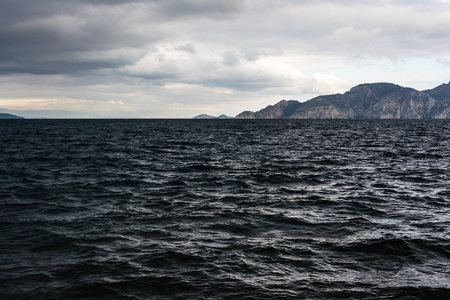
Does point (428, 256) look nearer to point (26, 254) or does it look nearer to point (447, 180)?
point (26, 254)

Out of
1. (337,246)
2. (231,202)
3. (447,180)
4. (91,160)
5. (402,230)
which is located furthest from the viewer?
(91,160)

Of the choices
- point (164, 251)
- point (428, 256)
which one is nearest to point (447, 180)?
point (428, 256)

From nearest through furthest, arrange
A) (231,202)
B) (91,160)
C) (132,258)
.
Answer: (132,258) < (231,202) < (91,160)

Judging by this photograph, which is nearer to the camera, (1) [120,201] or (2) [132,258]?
(2) [132,258]

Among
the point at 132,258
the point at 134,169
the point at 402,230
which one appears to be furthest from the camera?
the point at 134,169

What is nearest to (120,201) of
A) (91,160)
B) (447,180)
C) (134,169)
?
(134,169)

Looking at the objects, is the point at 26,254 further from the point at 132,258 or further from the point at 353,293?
the point at 353,293

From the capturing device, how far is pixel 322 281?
374 inches

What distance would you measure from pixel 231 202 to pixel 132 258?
829cm

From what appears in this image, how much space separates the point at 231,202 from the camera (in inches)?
734

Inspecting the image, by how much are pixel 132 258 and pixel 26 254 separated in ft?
12.1

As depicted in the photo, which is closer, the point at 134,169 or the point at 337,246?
the point at 337,246

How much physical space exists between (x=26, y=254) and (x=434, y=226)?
15.7 metres

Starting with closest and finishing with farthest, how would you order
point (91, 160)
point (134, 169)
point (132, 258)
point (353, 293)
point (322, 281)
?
point (353, 293)
point (322, 281)
point (132, 258)
point (134, 169)
point (91, 160)
